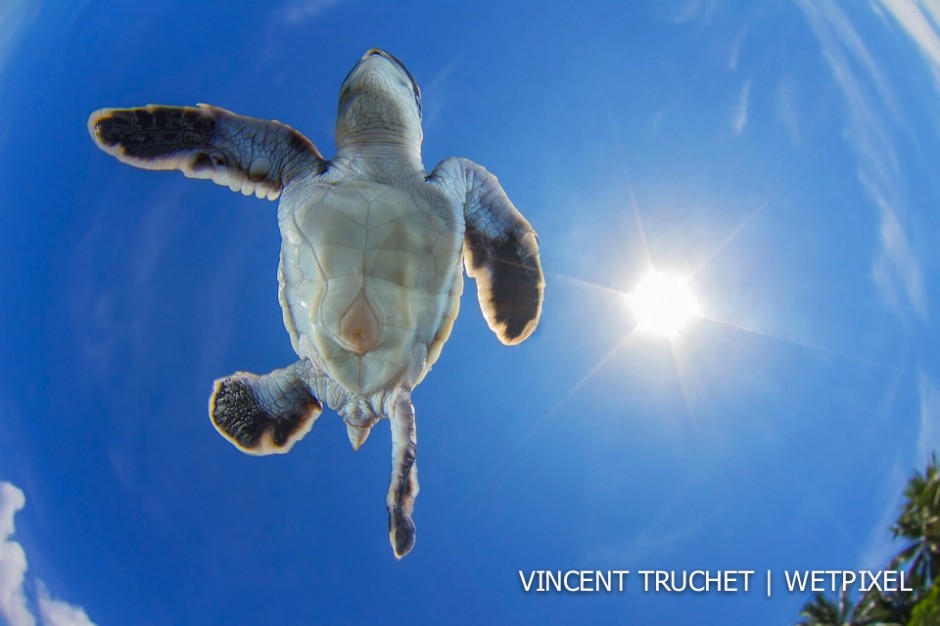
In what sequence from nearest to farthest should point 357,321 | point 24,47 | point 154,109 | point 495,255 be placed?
point 357,321, point 154,109, point 495,255, point 24,47

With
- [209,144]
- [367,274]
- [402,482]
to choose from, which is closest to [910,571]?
[402,482]

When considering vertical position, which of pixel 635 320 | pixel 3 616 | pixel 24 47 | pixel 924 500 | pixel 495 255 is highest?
pixel 24 47

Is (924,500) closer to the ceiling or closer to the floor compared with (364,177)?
closer to the floor

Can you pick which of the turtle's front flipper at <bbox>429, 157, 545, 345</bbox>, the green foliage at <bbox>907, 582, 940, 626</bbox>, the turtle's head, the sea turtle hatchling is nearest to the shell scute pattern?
the sea turtle hatchling

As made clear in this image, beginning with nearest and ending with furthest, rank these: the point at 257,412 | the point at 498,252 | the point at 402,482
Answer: the point at 402,482 < the point at 498,252 < the point at 257,412


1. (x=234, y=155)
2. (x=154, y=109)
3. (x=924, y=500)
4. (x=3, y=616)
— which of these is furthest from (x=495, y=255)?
(x=3, y=616)

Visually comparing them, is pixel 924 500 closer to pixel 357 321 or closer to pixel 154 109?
pixel 357 321

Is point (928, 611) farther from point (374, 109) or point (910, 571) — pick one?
point (374, 109)
